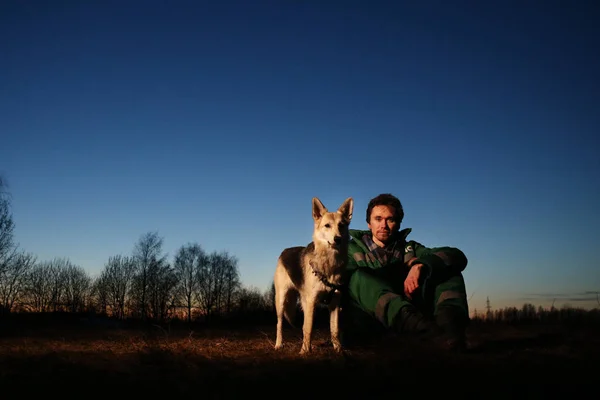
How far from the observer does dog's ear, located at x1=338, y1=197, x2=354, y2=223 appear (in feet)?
25.3

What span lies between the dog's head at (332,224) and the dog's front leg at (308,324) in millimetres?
1058

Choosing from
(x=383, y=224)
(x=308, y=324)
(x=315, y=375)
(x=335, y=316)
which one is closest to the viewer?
(x=315, y=375)

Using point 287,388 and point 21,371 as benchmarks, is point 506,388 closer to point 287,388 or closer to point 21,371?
point 287,388

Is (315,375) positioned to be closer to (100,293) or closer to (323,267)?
(323,267)

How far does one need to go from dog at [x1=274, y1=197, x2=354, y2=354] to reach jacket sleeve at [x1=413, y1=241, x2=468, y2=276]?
1.38 meters

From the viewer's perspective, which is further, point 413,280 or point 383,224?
point 383,224

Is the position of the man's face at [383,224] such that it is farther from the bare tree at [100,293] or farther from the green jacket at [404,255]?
the bare tree at [100,293]

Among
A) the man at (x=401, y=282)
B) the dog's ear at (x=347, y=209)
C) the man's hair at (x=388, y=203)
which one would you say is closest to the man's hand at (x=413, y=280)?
the man at (x=401, y=282)

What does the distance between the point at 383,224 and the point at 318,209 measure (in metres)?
1.24

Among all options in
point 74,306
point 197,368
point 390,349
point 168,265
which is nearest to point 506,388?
point 390,349

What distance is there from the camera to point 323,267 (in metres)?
7.15

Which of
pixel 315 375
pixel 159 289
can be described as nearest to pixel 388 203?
pixel 315 375

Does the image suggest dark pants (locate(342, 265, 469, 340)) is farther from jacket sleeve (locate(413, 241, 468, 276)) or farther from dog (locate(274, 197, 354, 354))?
dog (locate(274, 197, 354, 354))

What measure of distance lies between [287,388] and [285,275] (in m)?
4.60
